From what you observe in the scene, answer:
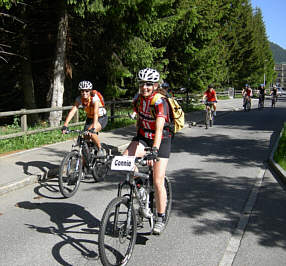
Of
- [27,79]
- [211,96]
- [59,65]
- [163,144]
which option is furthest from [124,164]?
[211,96]

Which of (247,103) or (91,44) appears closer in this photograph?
(91,44)

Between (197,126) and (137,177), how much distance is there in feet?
48.1

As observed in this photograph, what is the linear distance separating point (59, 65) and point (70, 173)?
29.8 ft

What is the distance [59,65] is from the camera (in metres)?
15.1

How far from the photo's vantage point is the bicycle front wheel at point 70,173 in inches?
263

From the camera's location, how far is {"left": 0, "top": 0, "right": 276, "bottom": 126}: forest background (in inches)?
573

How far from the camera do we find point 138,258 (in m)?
4.32

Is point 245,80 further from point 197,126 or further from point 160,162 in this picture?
point 160,162

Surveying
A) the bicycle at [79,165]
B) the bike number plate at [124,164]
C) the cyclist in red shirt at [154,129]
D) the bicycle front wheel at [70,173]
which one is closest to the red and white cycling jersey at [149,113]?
the cyclist in red shirt at [154,129]

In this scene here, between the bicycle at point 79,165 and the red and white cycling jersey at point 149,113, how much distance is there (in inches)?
62.0

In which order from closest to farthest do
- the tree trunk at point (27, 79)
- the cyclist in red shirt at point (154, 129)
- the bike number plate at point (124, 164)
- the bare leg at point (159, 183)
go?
the bike number plate at point (124, 164) → the cyclist in red shirt at point (154, 129) → the bare leg at point (159, 183) → the tree trunk at point (27, 79)

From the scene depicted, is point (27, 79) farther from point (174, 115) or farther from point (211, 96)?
point (174, 115)

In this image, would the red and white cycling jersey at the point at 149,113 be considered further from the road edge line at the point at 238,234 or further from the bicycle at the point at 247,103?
the bicycle at the point at 247,103

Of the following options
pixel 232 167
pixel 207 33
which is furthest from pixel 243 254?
pixel 207 33
